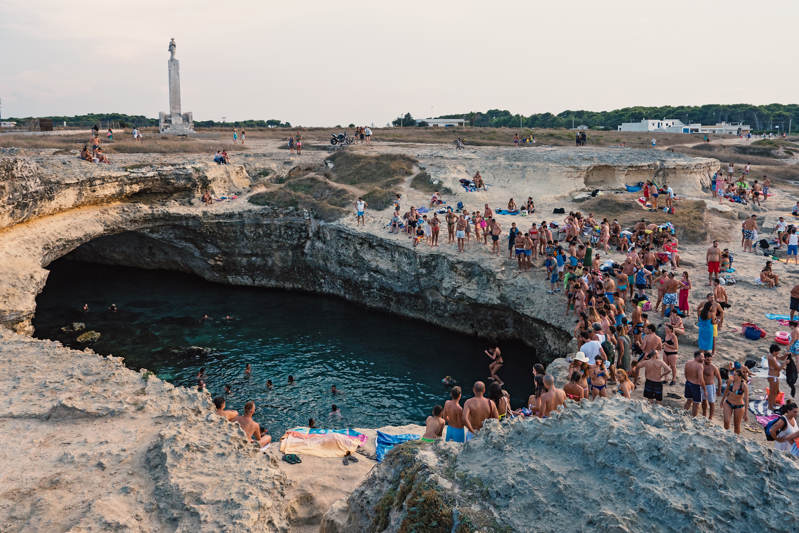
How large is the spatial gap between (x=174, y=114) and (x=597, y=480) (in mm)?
52277

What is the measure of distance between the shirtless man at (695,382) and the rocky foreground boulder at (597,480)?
22.3 ft

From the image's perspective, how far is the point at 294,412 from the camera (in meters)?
19.3

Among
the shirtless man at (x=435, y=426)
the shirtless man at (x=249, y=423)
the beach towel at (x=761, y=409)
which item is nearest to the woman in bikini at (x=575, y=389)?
the shirtless man at (x=435, y=426)

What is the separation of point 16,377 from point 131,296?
62.4ft

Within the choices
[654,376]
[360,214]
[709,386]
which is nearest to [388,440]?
[654,376]

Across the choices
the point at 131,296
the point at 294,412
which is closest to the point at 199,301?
the point at 131,296

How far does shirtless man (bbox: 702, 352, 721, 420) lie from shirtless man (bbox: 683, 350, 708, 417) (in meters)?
0.06

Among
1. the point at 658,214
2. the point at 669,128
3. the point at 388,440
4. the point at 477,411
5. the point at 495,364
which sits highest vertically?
the point at 669,128

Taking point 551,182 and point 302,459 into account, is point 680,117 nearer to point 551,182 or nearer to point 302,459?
point 551,182

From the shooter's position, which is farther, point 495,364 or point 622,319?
point 495,364

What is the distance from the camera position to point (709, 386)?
1299cm

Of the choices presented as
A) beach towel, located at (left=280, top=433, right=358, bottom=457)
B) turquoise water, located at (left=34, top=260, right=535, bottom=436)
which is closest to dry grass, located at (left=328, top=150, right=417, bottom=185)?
turquoise water, located at (left=34, top=260, right=535, bottom=436)

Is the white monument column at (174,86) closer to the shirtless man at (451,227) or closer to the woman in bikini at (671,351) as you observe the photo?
Result: the shirtless man at (451,227)

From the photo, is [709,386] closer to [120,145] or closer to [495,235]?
[495,235]
